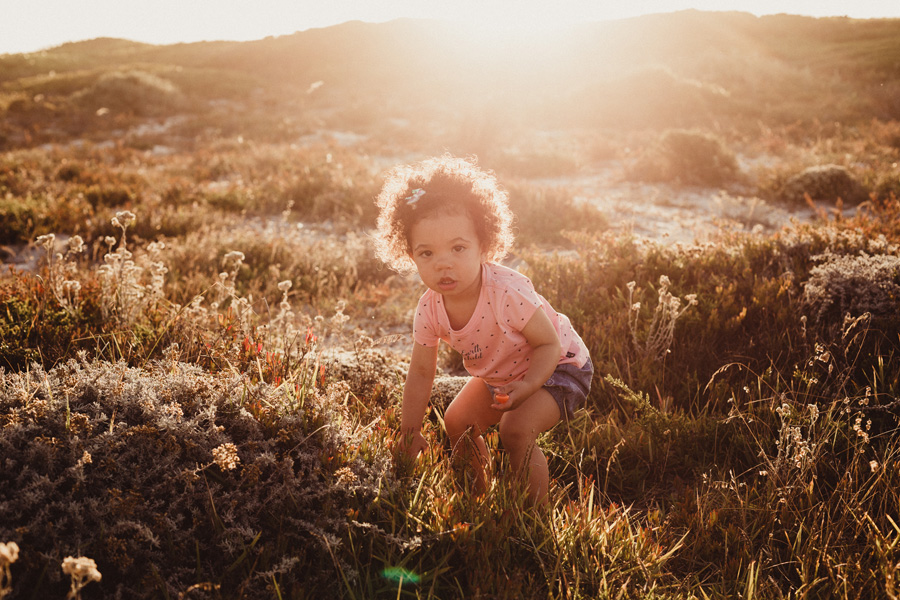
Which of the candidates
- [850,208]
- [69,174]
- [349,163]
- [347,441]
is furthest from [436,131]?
[347,441]

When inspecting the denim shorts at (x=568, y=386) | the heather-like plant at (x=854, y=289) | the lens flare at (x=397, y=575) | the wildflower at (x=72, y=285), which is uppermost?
the wildflower at (x=72, y=285)

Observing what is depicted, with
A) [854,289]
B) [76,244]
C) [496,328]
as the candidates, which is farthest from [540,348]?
[76,244]

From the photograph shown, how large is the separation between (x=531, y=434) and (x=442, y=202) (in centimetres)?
116

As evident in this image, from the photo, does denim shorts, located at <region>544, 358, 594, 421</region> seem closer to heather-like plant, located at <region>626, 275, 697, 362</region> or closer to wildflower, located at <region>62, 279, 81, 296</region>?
heather-like plant, located at <region>626, 275, 697, 362</region>

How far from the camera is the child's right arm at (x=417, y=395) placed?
103 inches

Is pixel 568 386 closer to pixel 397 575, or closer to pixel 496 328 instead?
pixel 496 328

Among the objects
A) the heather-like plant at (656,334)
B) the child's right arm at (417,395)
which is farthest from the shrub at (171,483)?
the heather-like plant at (656,334)

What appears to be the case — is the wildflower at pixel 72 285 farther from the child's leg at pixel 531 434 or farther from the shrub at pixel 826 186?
the shrub at pixel 826 186

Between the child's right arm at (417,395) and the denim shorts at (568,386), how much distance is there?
0.59m

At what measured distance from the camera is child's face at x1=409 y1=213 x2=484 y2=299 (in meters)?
2.48

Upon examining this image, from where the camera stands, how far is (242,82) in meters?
25.2

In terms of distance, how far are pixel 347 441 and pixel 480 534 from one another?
2.21 feet

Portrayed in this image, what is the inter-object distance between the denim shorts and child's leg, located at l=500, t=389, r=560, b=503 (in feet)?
0.17

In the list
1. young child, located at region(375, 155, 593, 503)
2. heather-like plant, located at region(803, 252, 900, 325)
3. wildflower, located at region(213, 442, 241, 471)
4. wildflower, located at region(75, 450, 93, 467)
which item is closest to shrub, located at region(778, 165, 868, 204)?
heather-like plant, located at region(803, 252, 900, 325)
